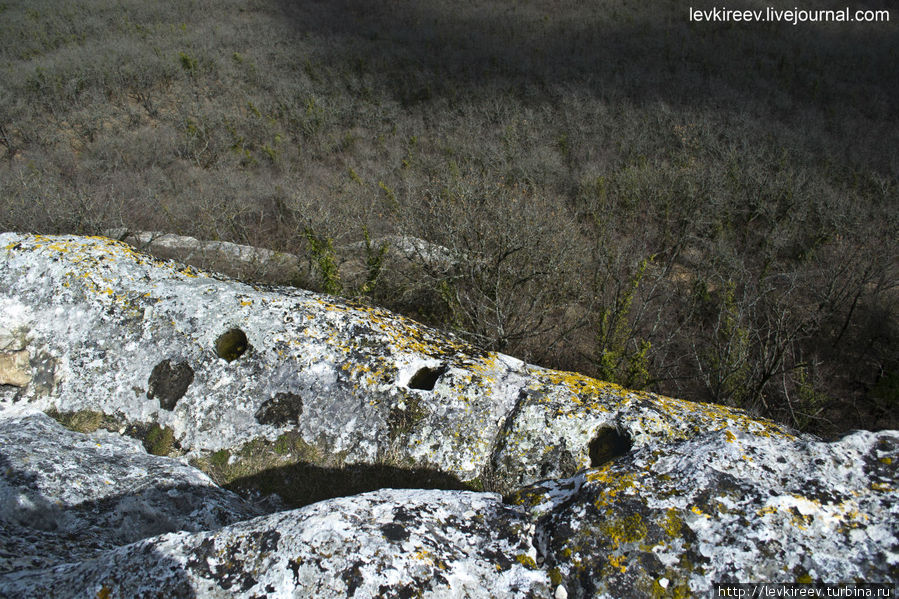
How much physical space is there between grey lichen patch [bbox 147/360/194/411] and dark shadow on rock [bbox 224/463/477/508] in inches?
52.2

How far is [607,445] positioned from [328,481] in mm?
3120

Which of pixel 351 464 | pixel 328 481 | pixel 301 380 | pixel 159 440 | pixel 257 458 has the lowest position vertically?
pixel 328 481

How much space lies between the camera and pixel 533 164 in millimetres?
24688

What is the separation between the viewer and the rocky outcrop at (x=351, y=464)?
3.09 metres

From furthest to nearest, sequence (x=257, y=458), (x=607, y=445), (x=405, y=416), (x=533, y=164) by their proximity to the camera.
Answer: (x=533, y=164) → (x=405, y=416) → (x=257, y=458) → (x=607, y=445)

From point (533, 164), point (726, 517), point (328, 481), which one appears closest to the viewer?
point (726, 517)

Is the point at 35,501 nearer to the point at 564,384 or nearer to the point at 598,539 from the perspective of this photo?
the point at 598,539

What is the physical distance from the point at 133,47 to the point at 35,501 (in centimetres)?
4312

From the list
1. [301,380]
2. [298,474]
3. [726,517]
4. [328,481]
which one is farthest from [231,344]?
[726,517]

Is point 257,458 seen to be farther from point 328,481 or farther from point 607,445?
point 607,445

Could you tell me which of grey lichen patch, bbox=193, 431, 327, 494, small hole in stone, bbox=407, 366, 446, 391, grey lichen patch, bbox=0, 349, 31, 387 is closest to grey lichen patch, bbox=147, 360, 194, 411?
grey lichen patch, bbox=193, 431, 327, 494

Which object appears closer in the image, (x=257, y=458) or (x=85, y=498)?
(x=85, y=498)

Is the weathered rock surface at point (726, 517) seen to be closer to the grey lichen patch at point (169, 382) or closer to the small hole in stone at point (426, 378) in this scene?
the small hole in stone at point (426, 378)

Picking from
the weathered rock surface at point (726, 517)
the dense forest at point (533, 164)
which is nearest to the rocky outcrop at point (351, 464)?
the weathered rock surface at point (726, 517)
